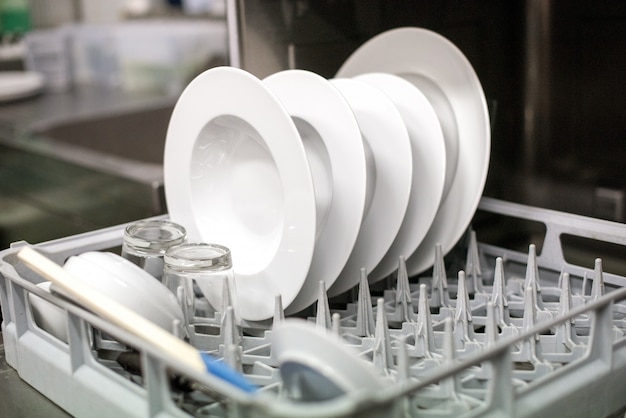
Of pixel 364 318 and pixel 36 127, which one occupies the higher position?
pixel 364 318

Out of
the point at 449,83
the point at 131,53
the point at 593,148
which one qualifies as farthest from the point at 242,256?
the point at 131,53

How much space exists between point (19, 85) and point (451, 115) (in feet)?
6.83

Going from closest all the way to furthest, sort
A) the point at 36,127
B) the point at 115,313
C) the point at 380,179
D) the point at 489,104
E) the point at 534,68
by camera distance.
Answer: the point at 115,313 < the point at 380,179 < the point at 489,104 < the point at 534,68 < the point at 36,127

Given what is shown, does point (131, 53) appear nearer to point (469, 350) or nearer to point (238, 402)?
point (469, 350)

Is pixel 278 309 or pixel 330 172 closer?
pixel 278 309

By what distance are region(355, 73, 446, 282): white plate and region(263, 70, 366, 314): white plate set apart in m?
0.12

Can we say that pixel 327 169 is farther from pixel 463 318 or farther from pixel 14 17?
pixel 14 17

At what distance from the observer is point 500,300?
2.94 feet

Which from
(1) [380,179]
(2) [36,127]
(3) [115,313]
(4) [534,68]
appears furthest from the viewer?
(2) [36,127]

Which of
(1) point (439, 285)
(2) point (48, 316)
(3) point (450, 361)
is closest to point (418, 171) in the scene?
(1) point (439, 285)

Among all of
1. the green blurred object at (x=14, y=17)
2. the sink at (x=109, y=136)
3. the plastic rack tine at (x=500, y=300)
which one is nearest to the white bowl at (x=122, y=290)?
the plastic rack tine at (x=500, y=300)

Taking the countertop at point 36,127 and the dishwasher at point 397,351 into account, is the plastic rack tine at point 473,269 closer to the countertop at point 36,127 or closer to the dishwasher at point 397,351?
the dishwasher at point 397,351

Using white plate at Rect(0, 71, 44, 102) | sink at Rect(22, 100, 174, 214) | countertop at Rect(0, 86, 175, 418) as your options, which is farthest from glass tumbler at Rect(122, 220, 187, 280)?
white plate at Rect(0, 71, 44, 102)

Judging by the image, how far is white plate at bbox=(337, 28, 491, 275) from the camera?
1035 mm
